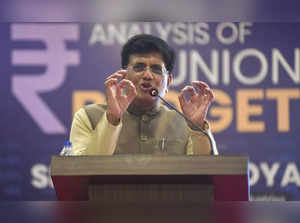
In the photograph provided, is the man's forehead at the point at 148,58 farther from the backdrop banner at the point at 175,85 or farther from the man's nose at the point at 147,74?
the backdrop banner at the point at 175,85

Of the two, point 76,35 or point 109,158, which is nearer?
point 109,158

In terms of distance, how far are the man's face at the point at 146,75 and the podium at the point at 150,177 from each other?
0.76 metres

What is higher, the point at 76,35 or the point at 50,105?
the point at 76,35

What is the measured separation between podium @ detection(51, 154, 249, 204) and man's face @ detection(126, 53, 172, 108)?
0.76 metres

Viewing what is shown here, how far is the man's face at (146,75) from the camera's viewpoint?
7.42 feet

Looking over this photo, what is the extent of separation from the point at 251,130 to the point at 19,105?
4.61ft

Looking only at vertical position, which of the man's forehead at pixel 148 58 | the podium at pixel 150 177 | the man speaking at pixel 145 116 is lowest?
the podium at pixel 150 177

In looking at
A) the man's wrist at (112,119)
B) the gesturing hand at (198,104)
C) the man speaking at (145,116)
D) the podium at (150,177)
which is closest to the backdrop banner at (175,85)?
the man speaking at (145,116)

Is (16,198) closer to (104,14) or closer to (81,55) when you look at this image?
(81,55)

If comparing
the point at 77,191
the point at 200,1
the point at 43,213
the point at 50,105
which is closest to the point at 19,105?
the point at 50,105

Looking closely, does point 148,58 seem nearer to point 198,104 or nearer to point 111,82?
point 198,104

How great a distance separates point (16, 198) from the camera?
3.39 meters

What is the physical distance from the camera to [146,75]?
225cm

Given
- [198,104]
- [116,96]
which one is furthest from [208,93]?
[116,96]
